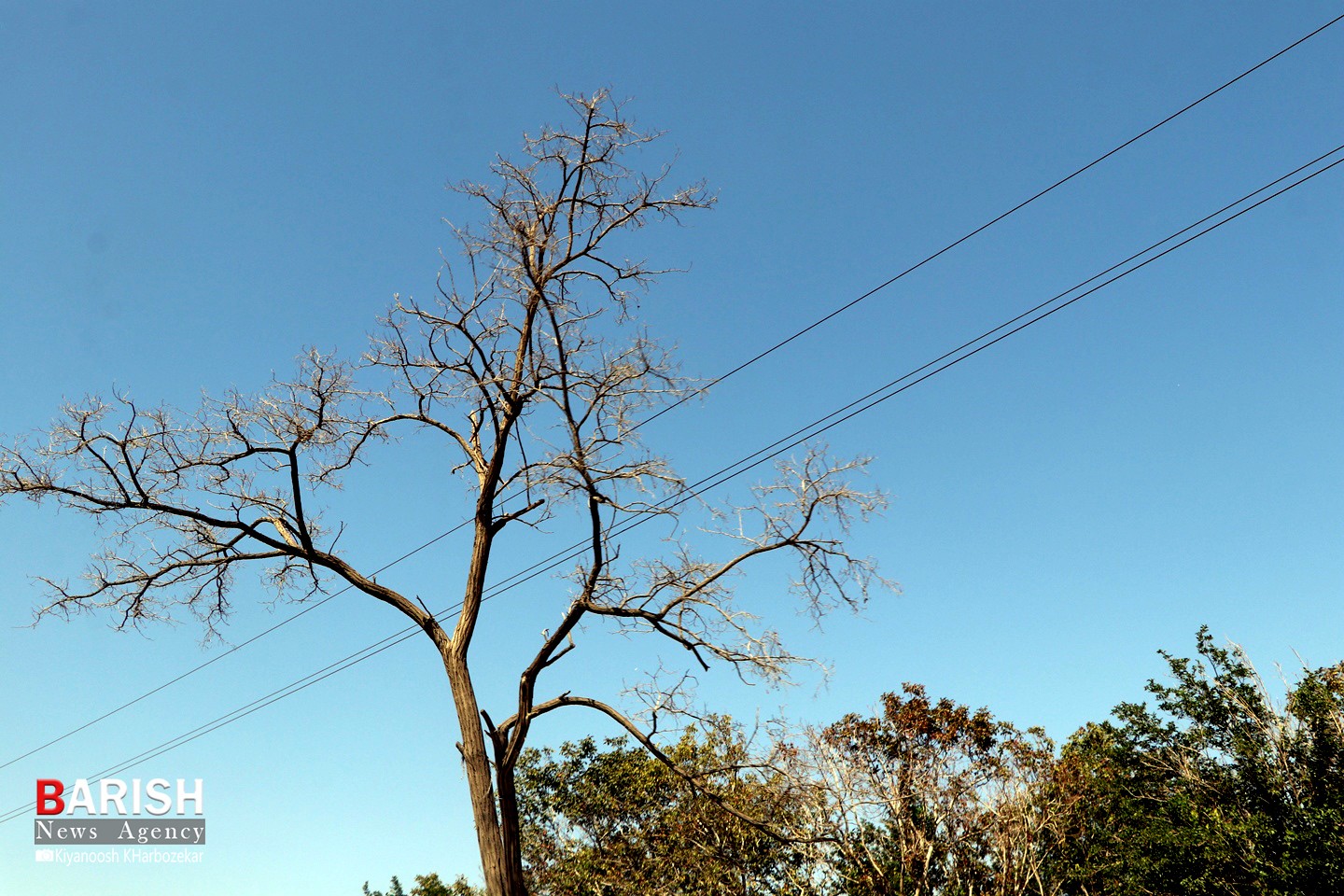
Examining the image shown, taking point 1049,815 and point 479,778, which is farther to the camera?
point 1049,815

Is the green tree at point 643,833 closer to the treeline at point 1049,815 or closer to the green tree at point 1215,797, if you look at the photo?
the treeline at point 1049,815

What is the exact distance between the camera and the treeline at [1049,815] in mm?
22531

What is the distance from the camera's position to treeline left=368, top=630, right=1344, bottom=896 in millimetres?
22531

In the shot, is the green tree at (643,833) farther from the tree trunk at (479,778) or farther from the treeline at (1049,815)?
the tree trunk at (479,778)

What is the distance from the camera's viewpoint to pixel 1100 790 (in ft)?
95.1

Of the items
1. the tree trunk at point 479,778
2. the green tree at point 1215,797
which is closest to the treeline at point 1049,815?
the green tree at point 1215,797

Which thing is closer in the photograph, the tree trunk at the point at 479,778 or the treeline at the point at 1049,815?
the tree trunk at the point at 479,778

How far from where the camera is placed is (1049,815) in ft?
78.6

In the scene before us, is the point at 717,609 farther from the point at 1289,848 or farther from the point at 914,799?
the point at 1289,848

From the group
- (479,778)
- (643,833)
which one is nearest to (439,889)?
(643,833)

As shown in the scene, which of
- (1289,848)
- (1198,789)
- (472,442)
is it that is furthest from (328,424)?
(1198,789)

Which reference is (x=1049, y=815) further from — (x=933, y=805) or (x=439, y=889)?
(x=439, y=889)

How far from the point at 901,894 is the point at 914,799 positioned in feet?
8.06

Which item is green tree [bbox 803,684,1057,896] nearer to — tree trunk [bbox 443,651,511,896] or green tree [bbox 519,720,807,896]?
green tree [bbox 519,720,807,896]
